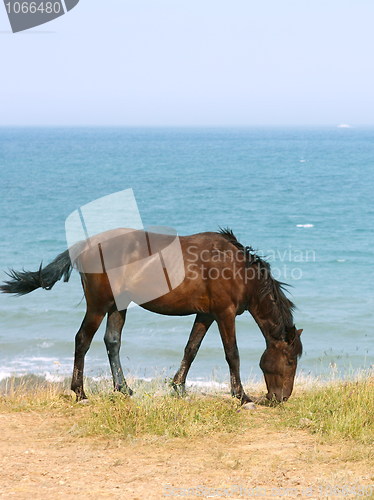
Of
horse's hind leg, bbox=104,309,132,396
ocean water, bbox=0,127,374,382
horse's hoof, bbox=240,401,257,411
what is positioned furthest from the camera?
ocean water, bbox=0,127,374,382

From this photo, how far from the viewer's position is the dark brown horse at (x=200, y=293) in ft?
27.9

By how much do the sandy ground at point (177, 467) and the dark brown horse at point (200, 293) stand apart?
3.84 feet

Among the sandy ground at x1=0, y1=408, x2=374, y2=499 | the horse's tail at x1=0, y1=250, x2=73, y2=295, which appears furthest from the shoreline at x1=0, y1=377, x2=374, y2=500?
the horse's tail at x1=0, y1=250, x2=73, y2=295

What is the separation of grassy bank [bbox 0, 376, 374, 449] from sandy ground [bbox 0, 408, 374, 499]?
157mm

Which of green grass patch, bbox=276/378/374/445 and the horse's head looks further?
the horse's head

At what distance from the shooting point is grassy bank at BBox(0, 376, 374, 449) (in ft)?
24.0

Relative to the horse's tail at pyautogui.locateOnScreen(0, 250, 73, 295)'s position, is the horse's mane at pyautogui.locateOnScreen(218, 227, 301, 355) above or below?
below

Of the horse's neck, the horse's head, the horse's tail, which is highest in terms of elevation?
the horse's tail

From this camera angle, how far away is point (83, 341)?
28.7 ft

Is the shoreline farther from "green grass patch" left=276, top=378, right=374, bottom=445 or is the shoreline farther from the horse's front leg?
the horse's front leg

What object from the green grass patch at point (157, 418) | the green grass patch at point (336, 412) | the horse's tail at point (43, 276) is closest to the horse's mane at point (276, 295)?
the green grass patch at point (336, 412)

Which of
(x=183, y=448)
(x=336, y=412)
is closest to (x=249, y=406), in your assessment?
(x=336, y=412)

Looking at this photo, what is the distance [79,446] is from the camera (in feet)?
23.4

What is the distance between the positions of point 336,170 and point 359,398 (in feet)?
278
